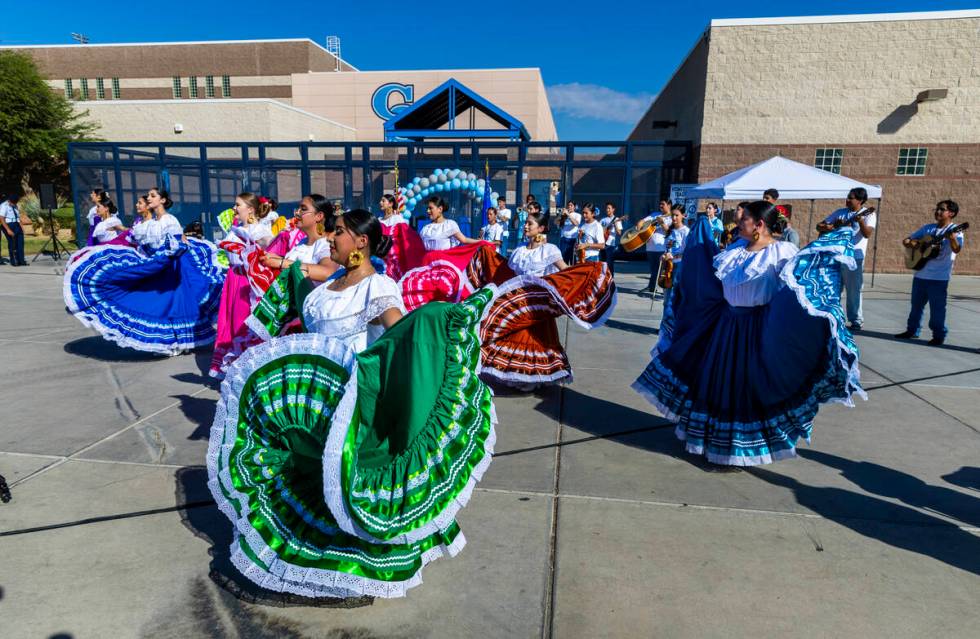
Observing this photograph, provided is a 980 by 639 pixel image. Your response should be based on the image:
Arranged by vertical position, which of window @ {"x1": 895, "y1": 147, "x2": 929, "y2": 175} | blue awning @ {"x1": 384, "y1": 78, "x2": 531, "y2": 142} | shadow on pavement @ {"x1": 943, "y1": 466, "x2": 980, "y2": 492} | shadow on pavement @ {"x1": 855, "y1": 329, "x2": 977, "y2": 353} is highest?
blue awning @ {"x1": 384, "y1": 78, "x2": 531, "y2": 142}

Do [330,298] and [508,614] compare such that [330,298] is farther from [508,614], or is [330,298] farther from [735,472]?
[735,472]

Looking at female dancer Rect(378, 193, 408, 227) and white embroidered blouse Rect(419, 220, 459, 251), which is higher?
female dancer Rect(378, 193, 408, 227)

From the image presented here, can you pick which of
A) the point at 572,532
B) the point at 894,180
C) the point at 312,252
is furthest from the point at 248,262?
the point at 894,180

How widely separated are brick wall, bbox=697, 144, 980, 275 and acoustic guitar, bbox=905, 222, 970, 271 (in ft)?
26.4

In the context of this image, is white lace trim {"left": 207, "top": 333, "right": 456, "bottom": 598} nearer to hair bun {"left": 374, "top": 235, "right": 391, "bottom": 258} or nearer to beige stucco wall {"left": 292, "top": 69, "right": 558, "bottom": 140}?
hair bun {"left": 374, "top": 235, "right": 391, "bottom": 258}

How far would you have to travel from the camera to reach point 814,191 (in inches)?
401

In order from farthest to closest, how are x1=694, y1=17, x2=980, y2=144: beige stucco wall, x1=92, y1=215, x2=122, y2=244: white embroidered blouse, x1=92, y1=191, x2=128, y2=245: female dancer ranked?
1. x1=694, y1=17, x2=980, y2=144: beige stucco wall
2. x1=92, y1=215, x2=122, y2=244: white embroidered blouse
3. x1=92, y1=191, x2=128, y2=245: female dancer

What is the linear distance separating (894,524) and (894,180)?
14673 mm

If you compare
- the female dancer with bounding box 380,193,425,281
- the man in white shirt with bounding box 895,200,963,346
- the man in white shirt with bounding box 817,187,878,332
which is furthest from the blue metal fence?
the female dancer with bounding box 380,193,425,281

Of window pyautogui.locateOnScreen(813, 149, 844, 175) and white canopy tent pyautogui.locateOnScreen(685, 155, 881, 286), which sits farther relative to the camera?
window pyautogui.locateOnScreen(813, 149, 844, 175)

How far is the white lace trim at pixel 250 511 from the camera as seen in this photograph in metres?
2.34

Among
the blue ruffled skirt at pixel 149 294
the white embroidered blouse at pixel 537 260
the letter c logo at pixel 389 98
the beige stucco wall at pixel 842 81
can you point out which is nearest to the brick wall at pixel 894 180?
the beige stucco wall at pixel 842 81

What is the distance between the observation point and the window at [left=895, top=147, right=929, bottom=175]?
14969 mm

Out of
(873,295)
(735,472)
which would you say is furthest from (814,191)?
(735,472)
